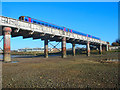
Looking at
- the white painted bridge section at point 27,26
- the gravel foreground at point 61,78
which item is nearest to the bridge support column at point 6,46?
the white painted bridge section at point 27,26

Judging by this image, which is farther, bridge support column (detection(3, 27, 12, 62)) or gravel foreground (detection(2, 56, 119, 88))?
bridge support column (detection(3, 27, 12, 62))

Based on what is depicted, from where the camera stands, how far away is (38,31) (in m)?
24.0

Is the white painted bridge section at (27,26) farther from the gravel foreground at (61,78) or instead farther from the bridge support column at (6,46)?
the gravel foreground at (61,78)

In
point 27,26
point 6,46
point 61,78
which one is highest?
point 27,26

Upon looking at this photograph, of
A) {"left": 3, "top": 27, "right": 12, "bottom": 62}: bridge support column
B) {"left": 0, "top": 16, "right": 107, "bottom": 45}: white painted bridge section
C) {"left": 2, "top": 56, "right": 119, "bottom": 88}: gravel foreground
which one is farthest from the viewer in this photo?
{"left": 0, "top": 16, "right": 107, "bottom": 45}: white painted bridge section

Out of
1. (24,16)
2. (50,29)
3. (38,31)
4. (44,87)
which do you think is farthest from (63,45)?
(44,87)

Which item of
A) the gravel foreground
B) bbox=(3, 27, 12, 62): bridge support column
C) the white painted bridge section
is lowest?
the gravel foreground

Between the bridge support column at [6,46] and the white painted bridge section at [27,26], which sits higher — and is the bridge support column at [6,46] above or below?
below

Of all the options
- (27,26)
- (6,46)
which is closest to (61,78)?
(6,46)

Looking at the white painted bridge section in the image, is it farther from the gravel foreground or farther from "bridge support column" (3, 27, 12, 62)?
the gravel foreground

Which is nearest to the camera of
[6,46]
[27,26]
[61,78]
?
[61,78]

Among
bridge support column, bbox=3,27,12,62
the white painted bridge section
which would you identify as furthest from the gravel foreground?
the white painted bridge section

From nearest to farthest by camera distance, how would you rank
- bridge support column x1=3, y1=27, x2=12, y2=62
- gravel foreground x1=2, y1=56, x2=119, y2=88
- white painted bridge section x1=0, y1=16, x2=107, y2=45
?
gravel foreground x1=2, y1=56, x2=119, y2=88, bridge support column x1=3, y1=27, x2=12, y2=62, white painted bridge section x1=0, y1=16, x2=107, y2=45

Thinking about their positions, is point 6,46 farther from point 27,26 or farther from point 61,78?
point 61,78
